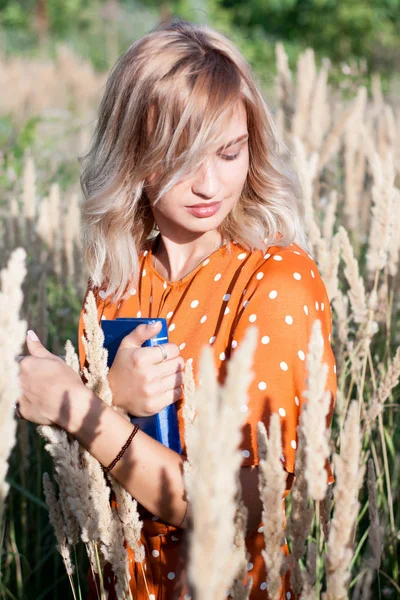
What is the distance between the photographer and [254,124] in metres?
1.45

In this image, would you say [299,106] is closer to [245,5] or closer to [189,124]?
[189,124]

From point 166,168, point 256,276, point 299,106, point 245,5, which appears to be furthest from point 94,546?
point 245,5

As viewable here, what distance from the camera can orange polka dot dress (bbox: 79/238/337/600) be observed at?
1.18 meters

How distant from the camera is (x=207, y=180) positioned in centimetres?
132

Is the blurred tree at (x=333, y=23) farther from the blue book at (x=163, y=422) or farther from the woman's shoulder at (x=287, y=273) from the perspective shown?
the blue book at (x=163, y=422)

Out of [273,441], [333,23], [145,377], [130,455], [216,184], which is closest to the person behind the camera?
[273,441]

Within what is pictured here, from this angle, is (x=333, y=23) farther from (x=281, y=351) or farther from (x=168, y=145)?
(x=281, y=351)

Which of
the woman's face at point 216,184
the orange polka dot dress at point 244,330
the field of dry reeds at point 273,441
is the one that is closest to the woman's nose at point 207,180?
the woman's face at point 216,184

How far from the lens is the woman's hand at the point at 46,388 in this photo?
1.12 m

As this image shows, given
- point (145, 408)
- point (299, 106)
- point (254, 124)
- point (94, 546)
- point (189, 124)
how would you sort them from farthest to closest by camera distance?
point (299, 106) → point (254, 124) → point (189, 124) → point (145, 408) → point (94, 546)

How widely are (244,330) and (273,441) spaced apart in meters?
0.48

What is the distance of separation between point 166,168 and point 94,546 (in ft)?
2.15

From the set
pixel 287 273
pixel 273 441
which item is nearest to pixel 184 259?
pixel 287 273

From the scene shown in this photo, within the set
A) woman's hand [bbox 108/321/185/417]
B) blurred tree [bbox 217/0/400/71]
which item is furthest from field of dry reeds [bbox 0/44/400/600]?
blurred tree [bbox 217/0/400/71]
